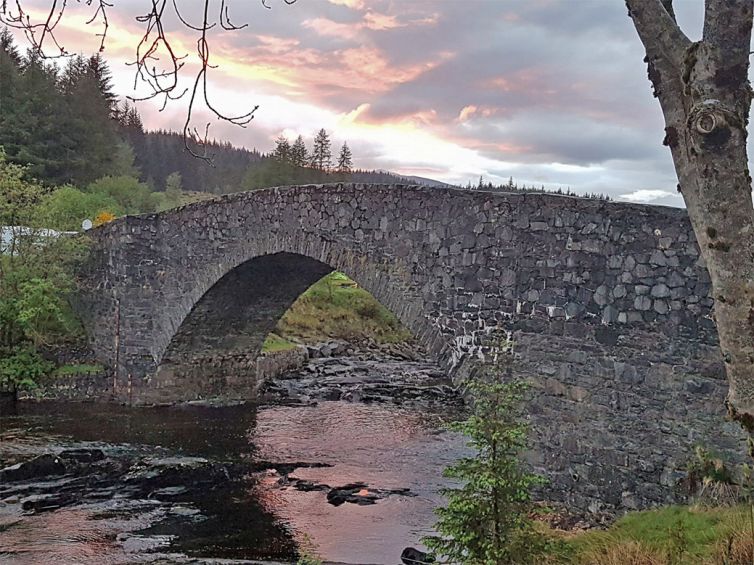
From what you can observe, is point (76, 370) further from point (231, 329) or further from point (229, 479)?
point (229, 479)

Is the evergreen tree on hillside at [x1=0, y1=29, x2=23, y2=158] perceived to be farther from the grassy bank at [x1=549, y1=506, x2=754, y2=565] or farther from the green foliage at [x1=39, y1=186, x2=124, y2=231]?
the grassy bank at [x1=549, y1=506, x2=754, y2=565]

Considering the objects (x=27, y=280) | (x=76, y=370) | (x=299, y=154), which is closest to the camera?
(x=27, y=280)

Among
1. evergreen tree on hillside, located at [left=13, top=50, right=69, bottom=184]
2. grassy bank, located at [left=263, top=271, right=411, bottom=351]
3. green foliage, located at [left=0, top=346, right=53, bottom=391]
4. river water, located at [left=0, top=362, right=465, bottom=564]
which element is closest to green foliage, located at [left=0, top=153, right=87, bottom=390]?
green foliage, located at [left=0, top=346, right=53, bottom=391]

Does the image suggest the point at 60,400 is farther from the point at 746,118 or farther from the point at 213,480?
the point at 746,118

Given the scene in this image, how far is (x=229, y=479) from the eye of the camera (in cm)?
1172

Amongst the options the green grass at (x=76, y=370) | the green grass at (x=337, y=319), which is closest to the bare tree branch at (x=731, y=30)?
the green grass at (x=76, y=370)

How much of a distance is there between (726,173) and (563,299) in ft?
17.9

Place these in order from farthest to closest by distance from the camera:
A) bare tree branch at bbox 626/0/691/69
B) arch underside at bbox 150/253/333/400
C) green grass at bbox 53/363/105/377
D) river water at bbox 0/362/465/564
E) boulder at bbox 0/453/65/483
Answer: green grass at bbox 53/363/105/377
arch underside at bbox 150/253/333/400
boulder at bbox 0/453/65/483
river water at bbox 0/362/465/564
bare tree branch at bbox 626/0/691/69

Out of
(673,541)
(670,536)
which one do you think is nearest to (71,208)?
(670,536)

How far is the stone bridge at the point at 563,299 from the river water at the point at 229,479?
2.46 metres

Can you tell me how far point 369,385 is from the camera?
1905cm

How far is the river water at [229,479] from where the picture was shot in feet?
29.4

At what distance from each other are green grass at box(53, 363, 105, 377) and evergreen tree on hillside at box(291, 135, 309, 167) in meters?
21.1

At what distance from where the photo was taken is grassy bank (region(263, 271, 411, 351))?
25484 millimetres
